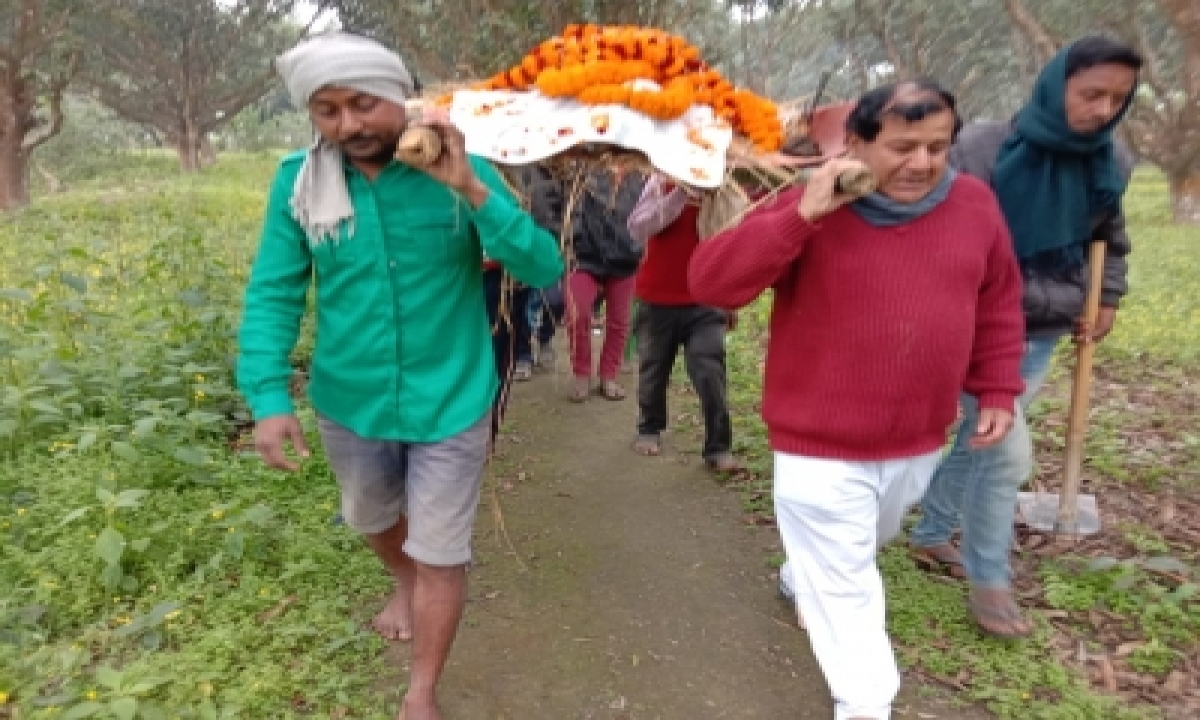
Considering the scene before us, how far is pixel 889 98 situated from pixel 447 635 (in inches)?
72.7

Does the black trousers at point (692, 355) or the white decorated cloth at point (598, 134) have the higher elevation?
the white decorated cloth at point (598, 134)

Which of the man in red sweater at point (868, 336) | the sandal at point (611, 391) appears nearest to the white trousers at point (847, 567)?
the man in red sweater at point (868, 336)

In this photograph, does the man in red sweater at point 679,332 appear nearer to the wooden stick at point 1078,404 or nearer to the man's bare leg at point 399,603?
the wooden stick at point 1078,404

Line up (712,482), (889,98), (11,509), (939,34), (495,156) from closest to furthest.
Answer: (889,98)
(495,156)
(11,509)
(712,482)
(939,34)

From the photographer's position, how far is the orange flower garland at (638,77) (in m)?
2.46

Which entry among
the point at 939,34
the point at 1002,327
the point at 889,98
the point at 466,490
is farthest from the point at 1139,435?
the point at 939,34

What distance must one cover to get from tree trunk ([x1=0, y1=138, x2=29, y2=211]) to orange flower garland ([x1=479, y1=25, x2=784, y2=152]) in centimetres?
1427

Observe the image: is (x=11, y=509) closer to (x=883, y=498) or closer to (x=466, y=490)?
(x=466, y=490)

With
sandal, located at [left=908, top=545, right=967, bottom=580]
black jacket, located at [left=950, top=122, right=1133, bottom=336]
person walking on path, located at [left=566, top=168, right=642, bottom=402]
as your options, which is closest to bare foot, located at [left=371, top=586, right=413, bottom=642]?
sandal, located at [left=908, top=545, right=967, bottom=580]

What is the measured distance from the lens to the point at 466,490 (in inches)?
96.0

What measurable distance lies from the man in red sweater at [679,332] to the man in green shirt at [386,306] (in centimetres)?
Result: 181

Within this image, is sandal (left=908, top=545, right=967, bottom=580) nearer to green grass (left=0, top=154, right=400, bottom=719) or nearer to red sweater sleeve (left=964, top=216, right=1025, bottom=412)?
red sweater sleeve (left=964, top=216, right=1025, bottom=412)

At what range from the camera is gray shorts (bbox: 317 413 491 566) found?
2389 millimetres

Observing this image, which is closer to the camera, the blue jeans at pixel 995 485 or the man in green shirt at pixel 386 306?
the man in green shirt at pixel 386 306
